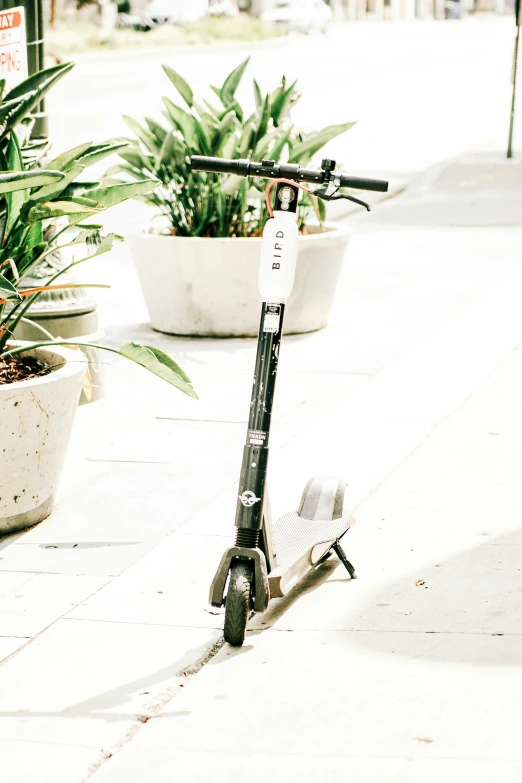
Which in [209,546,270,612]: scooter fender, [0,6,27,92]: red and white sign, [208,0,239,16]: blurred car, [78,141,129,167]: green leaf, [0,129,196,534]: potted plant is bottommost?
[209,546,270,612]: scooter fender

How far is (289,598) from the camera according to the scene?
4.19 metres

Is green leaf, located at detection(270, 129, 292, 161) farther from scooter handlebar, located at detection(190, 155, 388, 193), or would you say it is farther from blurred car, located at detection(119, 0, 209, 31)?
blurred car, located at detection(119, 0, 209, 31)

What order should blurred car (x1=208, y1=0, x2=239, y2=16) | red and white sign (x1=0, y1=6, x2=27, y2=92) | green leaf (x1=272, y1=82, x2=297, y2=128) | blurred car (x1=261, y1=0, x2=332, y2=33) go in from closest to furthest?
1. red and white sign (x1=0, y1=6, x2=27, y2=92)
2. green leaf (x1=272, y1=82, x2=297, y2=128)
3. blurred car (x1=261, y1=0, x2=332, y2=33)
4. blurred car (x1=208, y1=0, x2=239, y2=16)

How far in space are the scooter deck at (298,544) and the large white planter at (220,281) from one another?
3.56 m

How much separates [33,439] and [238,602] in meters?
1.36

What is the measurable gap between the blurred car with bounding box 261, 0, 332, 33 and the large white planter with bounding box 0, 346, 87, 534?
58416 millimetres

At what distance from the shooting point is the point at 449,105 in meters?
26.7

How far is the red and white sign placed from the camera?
5.88 m

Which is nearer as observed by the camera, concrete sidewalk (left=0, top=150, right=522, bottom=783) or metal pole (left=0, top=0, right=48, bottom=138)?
concrete sidewalk (left=0, top=150, right=522, bottom=783)

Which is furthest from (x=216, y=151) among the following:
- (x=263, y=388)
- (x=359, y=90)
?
(x=359, y=90)

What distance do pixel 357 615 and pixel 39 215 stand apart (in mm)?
1919

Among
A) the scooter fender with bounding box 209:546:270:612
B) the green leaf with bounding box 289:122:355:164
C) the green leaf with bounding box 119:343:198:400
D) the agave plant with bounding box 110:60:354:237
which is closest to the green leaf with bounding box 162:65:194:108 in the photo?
the agave plant with bounding box 110:60:354:237

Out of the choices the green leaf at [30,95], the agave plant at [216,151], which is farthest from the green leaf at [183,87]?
the green leaf at [30,95]

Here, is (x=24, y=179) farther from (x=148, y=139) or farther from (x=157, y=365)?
(x=148, y=139)
